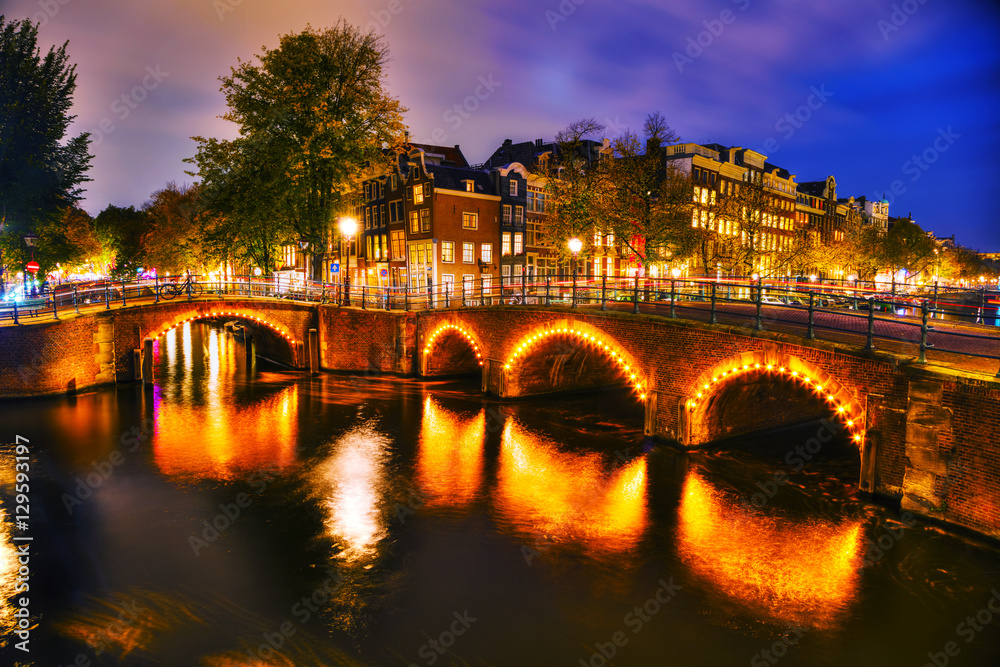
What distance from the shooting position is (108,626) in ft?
28.0

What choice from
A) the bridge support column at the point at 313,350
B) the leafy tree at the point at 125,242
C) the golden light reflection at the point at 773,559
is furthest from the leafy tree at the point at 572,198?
the leafy tree at the point at 125,242

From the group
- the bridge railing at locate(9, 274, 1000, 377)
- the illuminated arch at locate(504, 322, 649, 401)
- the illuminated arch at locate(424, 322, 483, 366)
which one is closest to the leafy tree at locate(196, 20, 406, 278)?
the bridge railing at locate(9, 274, 1000, 377)

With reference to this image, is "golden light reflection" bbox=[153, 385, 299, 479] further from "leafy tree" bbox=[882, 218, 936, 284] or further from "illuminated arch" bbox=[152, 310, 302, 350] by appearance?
"leafy tree" bbox=[882, 218, 936, 284]

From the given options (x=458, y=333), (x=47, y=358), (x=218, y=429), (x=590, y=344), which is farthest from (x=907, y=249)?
(x=47, y=358)

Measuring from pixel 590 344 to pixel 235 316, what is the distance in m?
18.5

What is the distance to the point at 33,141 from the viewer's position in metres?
32.5

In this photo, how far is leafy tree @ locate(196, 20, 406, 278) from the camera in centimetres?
3017

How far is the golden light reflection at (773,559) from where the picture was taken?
9148 mm

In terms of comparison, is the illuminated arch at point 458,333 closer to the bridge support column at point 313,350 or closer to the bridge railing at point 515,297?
the bridge railing at point 515,297

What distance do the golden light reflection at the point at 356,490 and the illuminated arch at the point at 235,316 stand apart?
41.2 feet

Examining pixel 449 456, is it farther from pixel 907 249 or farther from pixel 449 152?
pixel 907 249

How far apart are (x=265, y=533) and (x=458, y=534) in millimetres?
3783

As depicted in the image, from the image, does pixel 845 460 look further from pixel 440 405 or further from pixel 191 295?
pixel 191 295

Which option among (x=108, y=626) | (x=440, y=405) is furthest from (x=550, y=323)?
(x=108, y=626)
